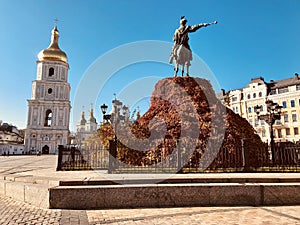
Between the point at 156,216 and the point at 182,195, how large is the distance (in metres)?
1.12

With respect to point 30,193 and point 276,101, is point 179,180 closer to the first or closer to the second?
point 30,193

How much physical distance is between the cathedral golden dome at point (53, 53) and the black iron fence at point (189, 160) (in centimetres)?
6734

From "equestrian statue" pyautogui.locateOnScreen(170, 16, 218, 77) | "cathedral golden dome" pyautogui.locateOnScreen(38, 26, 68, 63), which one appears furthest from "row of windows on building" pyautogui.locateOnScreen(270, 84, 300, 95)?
"cathedral golden dome" pyautogui.locateOnScreen(38, 26, 68, 63)

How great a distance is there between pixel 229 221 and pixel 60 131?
67.9m

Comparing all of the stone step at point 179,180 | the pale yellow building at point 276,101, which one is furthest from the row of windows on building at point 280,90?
the stone step at point 179,180

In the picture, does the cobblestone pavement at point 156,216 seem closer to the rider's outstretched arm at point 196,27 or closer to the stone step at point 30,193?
the stone step at point 30,193

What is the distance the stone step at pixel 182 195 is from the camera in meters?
5.96

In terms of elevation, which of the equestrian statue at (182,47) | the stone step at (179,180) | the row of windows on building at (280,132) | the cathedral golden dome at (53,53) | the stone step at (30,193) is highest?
the cathedral golden dome at (53,53)

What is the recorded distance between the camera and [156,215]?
5.27m

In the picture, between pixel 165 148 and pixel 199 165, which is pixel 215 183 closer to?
pixel 199 165

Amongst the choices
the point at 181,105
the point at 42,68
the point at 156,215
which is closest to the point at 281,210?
the point at 156,215

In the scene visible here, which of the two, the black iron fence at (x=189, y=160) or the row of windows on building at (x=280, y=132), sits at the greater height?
the row of windows on building at (x=280, y=132)

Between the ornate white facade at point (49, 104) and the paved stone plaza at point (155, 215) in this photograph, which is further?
the ornate white facade at point (49, 104)

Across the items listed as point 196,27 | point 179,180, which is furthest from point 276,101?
point 179,180
